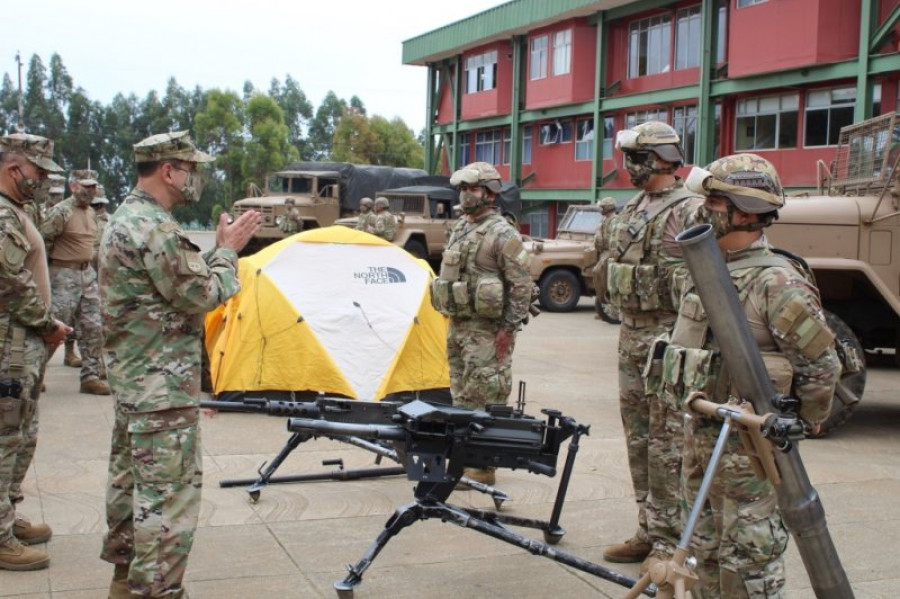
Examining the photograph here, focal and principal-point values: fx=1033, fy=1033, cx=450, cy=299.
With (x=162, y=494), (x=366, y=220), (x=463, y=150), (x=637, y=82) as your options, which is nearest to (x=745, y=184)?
(x=162, y=494)

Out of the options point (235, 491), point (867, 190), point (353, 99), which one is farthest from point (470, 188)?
point (353, 99)

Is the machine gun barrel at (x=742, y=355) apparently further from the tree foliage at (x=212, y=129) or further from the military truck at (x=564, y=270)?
the tree foliage at (x=212, y=129)

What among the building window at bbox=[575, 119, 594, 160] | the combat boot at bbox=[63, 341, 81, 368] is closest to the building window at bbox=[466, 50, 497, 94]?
the building window at bbox=[575, 119, 594, 160]

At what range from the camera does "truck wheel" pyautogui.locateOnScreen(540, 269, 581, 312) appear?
58.4ft

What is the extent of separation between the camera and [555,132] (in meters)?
33.0

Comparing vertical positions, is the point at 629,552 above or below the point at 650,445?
below

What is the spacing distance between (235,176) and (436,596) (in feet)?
176

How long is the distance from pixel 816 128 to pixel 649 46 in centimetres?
686

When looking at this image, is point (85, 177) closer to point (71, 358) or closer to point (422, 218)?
point (71, 358)

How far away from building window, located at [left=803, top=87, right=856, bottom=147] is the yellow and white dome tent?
16186mm

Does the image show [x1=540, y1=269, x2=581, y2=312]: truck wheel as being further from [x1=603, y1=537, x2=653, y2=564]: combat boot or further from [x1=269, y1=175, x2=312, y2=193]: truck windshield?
[x1=603, y1=537, x2=653, y2=564]: combat boot

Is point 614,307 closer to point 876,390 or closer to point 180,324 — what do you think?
point 180,324

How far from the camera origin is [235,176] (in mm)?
56281

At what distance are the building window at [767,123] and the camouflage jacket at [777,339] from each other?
21.7m
